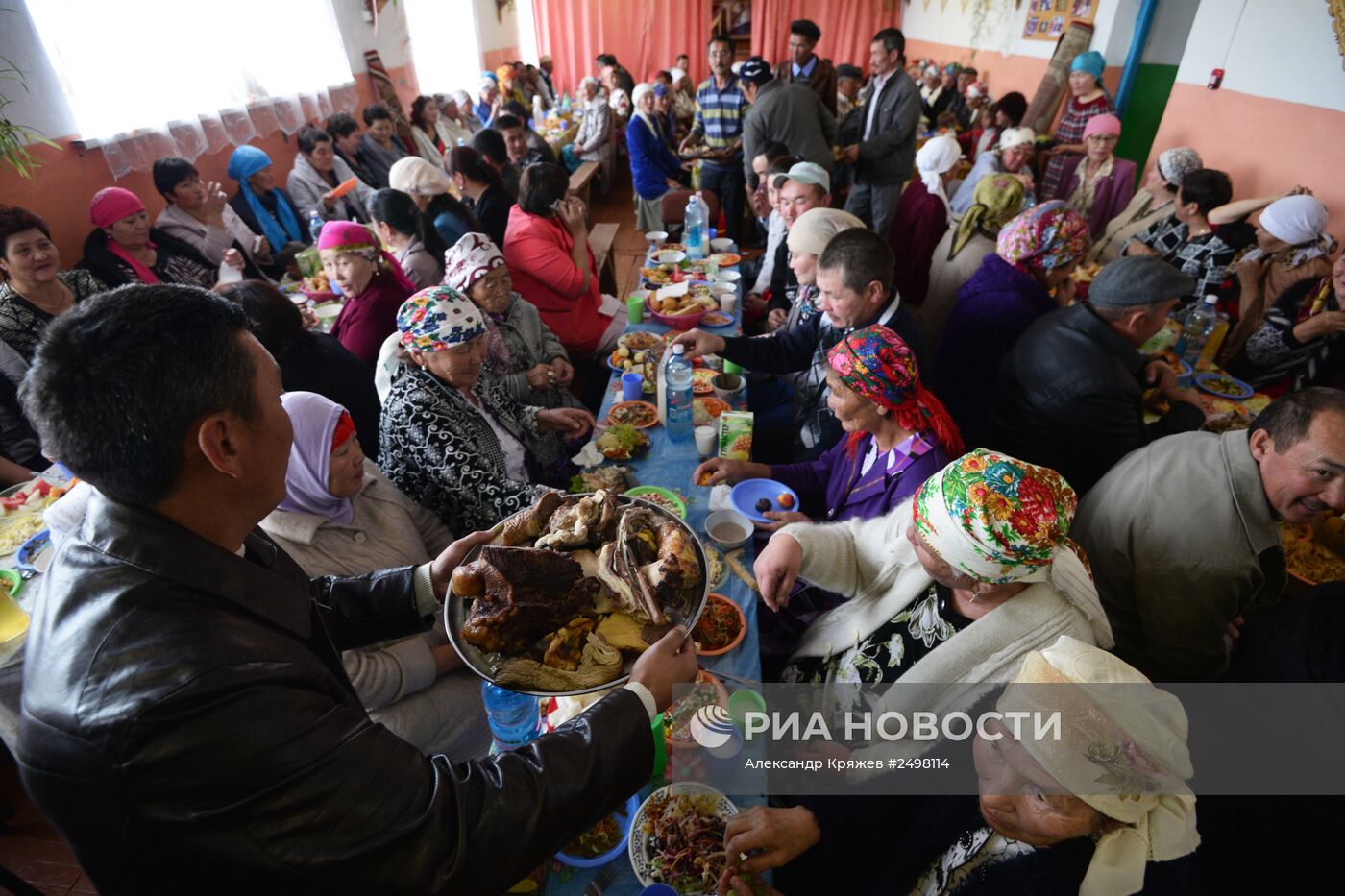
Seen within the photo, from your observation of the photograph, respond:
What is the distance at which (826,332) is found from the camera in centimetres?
350

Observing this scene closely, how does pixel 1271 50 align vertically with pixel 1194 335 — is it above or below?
above

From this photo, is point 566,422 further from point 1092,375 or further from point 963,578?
point 1092,375

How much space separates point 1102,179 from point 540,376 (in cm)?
582

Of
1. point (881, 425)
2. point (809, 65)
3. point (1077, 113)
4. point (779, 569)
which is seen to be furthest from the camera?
point (809, 65)

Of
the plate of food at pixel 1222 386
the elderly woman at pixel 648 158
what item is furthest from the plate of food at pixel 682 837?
the elderly woman at pixel 648 158

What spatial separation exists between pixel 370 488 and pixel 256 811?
156 cm

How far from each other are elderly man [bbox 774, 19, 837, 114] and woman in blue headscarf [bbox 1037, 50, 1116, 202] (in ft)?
8.38

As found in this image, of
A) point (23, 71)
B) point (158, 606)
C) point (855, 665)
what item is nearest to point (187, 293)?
point (158, 606)

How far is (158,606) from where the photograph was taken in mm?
999

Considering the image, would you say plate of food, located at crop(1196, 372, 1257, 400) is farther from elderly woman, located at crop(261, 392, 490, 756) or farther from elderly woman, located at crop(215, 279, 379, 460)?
elderly woman, located at crop(215, 279, 379, 460)

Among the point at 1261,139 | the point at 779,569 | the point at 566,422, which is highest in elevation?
the point at 1261,139

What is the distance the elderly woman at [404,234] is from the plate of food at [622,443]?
2.21 metres

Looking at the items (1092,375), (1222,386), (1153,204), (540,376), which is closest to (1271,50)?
(1153,204)

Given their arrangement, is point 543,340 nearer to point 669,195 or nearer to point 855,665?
point 855,665
